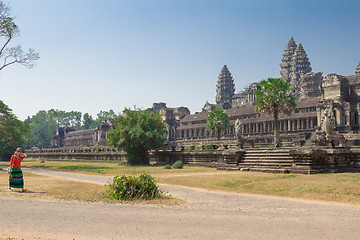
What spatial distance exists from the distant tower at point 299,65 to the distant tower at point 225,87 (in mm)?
30412

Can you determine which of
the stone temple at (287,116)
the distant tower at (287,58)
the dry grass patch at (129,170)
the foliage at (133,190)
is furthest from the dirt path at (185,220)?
the distant tower at (287,58)

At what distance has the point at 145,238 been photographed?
686 centimetres

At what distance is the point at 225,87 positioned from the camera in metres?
146

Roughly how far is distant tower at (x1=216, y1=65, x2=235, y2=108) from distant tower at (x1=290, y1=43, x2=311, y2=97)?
3041cm

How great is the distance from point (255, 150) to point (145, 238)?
19959mm

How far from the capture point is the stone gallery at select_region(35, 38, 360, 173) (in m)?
21.9

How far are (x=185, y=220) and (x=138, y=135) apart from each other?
29069mm

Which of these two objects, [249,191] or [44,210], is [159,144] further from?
[44,210]

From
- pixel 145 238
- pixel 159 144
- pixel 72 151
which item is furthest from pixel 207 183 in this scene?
pixel 72 151

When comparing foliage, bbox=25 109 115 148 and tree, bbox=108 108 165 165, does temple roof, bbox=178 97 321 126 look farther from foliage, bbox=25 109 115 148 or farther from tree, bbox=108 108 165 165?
foliage, bbox=25 109 115 148

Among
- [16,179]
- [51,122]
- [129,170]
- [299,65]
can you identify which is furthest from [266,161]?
[51,122]

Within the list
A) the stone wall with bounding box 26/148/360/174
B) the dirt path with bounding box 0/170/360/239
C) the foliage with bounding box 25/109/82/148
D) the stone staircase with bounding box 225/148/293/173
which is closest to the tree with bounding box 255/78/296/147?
the stone wall with bounding box 26/148/360/174

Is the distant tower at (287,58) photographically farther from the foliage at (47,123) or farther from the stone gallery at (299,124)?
the foliage at (47,123)

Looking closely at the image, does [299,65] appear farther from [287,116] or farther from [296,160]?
[296,160]
